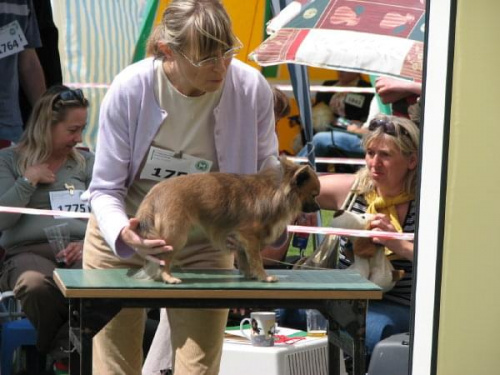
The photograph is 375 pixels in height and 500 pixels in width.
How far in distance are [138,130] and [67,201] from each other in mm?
2467

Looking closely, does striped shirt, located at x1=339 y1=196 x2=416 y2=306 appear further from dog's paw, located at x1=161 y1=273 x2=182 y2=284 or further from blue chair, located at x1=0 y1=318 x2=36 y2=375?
dog's paw, located at x1=161 y1=273 x2=182 y2=284

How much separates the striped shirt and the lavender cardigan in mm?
1666

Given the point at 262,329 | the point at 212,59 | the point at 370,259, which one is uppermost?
the point at 212,59

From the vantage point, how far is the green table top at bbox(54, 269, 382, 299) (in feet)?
9.95

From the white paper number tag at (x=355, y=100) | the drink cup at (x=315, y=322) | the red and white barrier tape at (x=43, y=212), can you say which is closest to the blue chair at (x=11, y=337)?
the red and white barrier tape at (x=43, y=212)

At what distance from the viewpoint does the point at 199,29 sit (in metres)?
3.20

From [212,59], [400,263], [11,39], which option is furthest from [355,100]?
[212,59]

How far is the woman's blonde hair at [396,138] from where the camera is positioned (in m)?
5.23

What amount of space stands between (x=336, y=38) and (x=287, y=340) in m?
1.66

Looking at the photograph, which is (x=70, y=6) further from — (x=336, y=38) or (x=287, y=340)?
(x=287, y=340)

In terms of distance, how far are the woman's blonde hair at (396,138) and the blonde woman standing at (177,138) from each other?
1.86 meters

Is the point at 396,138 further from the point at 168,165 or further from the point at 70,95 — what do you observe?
the point at 168,165

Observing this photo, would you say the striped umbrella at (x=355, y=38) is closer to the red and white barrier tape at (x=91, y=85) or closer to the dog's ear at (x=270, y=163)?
→ the dog's ear at (x=270, y=163)

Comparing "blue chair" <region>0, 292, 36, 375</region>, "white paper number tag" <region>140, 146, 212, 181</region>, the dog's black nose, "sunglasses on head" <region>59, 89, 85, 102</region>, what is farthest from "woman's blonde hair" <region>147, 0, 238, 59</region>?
"sunglasses on head" <region>59, 89, 85, 102</region>
